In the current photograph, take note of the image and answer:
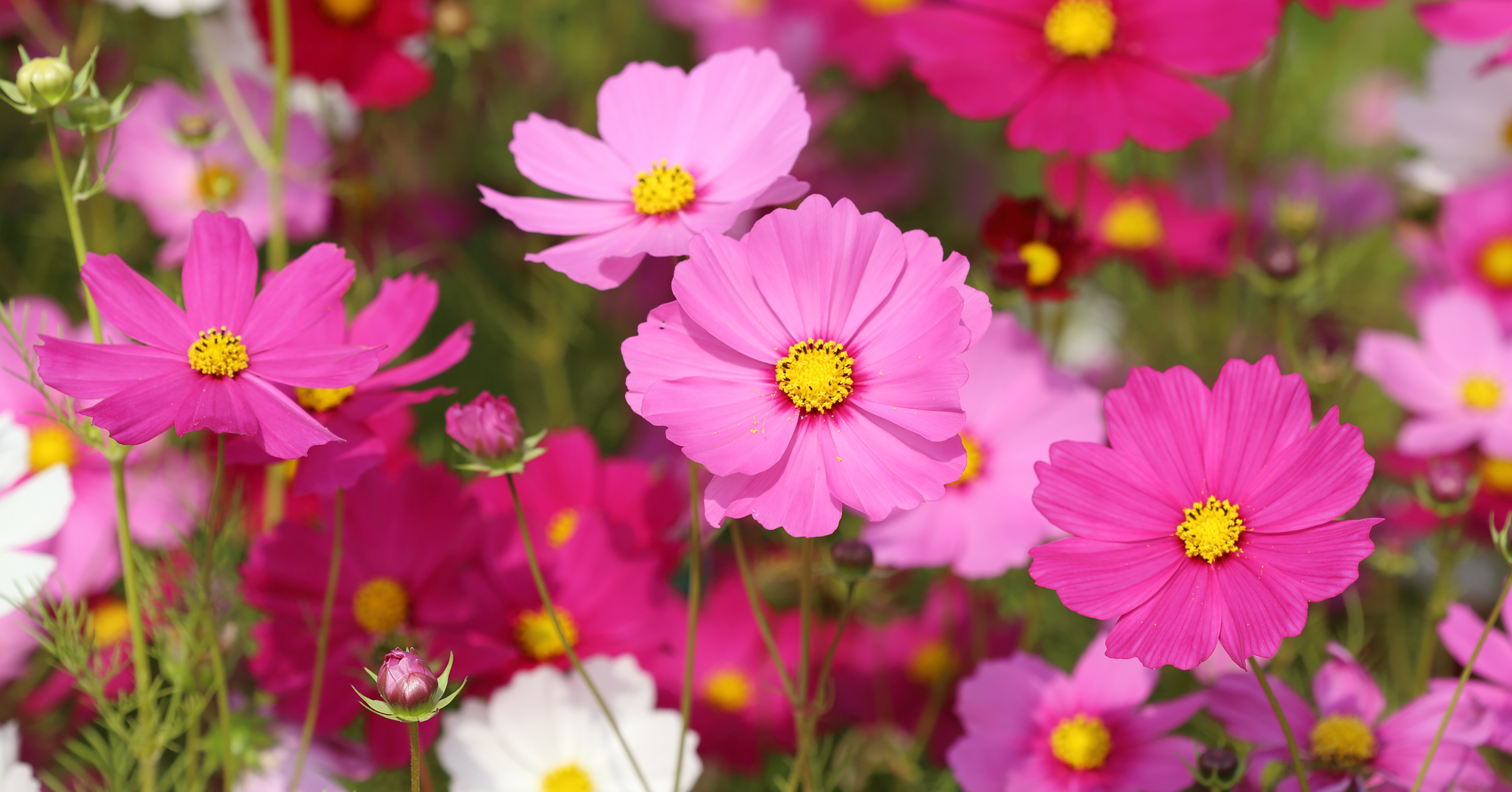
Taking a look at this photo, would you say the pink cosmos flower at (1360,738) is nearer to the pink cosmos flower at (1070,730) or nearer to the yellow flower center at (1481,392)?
the pink cosmos flower at (1070,730)

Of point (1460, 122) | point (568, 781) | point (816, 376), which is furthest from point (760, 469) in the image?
point (1460, 122)

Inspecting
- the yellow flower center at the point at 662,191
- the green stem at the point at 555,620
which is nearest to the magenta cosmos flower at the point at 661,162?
the yellow flower center at the point at 662,191

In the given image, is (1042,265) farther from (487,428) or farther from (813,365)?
(487,428)

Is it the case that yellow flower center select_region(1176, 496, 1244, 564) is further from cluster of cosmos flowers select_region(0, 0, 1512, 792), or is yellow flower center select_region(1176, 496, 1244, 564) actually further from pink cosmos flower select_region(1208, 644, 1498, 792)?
pink cosmos flower select_region(1208, 644, 1498, 792)

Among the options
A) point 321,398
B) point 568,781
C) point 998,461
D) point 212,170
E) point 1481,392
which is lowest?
point 568,781

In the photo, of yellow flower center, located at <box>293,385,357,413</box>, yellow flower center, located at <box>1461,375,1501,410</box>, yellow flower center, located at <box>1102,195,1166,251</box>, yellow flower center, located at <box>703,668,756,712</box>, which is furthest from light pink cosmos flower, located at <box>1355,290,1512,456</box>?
yellow flower center, located at <box>293,385,357,413</box>

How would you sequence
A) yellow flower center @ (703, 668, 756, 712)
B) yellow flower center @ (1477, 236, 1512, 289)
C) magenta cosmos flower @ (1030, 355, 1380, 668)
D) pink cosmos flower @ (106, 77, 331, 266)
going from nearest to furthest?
magenta cosmos flower @ (1030, 355, 1380, 668) < yellow flower center @ (703, 668, 756, 712) < pink cosmos flower @ (106, 77, 331, 266) < yellow flower center @ (1477, 236, 1512, 289)

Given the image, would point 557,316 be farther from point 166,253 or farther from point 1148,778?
point 1148,778
